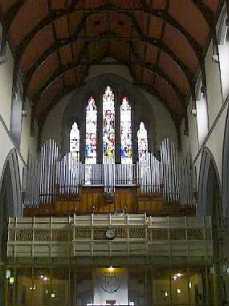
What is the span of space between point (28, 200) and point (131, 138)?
713 cm

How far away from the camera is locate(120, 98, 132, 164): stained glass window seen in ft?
88.3

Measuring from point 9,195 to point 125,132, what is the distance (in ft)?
27.9

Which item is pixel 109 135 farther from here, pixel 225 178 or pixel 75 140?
pixel 225 178

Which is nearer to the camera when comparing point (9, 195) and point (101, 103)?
point (9, 195)

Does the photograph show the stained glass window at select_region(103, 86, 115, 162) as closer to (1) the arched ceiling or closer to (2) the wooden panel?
(1) the arched ceiling

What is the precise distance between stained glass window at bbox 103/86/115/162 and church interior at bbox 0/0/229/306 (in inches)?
3.1

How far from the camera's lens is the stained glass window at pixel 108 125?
2695 centimetres

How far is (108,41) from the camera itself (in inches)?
1042

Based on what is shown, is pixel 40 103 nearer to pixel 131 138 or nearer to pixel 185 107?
pixel 131 138

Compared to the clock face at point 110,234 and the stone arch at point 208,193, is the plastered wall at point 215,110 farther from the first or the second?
→ the clock face at point 110,234

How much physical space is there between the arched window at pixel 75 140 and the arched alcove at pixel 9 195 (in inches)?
220

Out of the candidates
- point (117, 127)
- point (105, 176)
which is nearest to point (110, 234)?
point (105, 176)

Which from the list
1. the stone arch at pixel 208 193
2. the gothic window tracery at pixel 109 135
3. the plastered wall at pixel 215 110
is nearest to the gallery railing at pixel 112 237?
the plastered wall at pixel 215 110

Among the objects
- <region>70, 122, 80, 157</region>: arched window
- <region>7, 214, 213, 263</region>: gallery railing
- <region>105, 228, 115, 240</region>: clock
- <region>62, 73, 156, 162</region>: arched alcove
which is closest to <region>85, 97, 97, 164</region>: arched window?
<region>62, 73, 156, 162</region>: arched alcove
